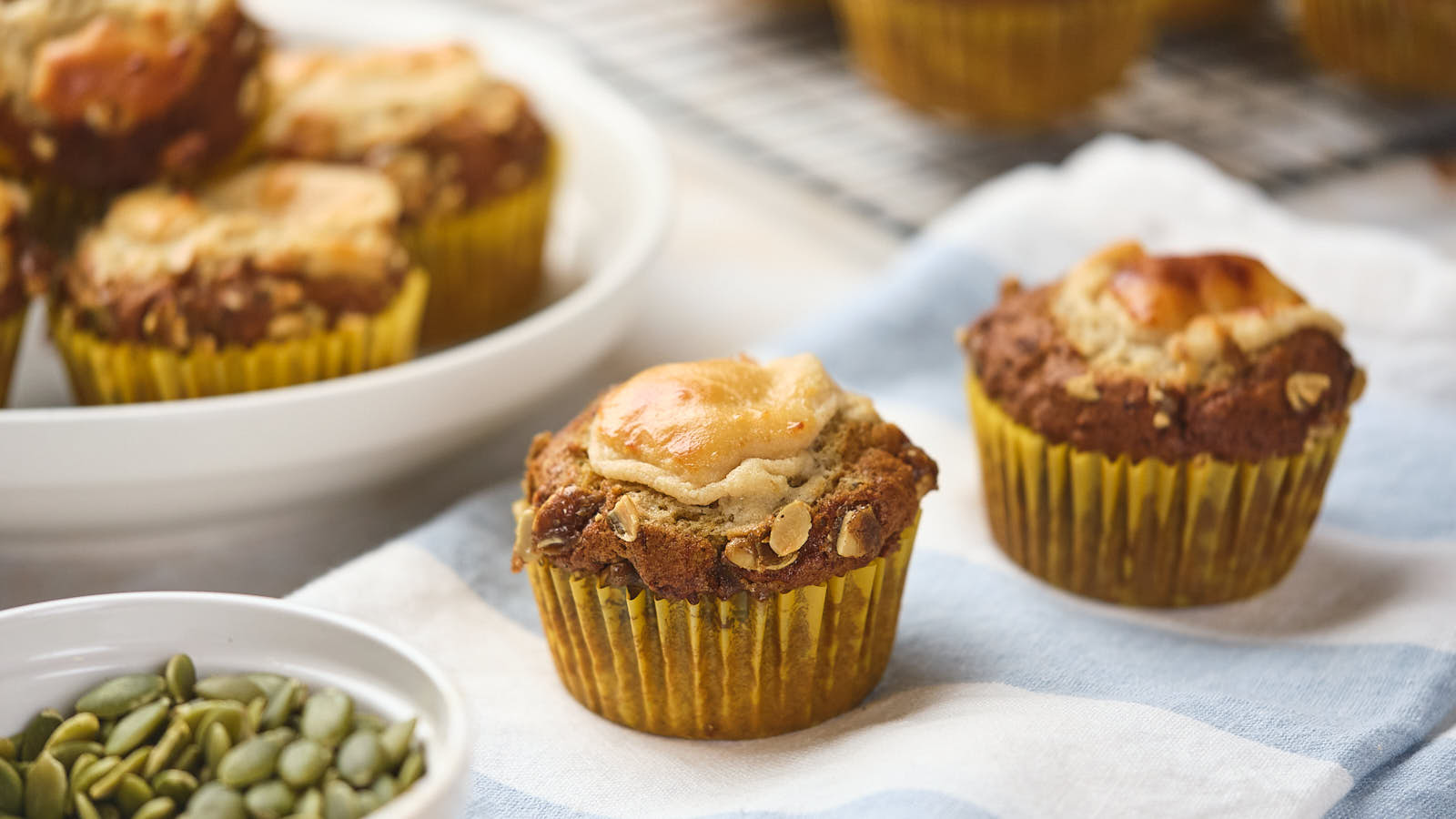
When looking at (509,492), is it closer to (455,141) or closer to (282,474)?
(282,474)

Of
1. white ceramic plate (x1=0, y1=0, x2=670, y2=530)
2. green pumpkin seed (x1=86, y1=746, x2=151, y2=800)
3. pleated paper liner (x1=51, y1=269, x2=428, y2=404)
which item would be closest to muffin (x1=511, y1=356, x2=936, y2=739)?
white ceramic plate (x1=0, y1=0, x2=670, y2=530)

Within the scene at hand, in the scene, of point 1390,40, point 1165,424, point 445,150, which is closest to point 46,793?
point 1165,424

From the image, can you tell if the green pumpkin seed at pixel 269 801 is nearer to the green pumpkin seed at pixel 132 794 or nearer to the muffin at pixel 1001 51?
the green pumpkin seed at pixel 132 794

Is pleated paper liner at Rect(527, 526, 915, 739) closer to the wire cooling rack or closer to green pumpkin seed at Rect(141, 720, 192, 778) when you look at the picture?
green pumpkin seed at Rect(141, 720, 192, 778)

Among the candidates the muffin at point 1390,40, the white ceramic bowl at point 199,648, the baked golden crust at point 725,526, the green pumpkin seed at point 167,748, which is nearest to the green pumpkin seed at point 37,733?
the white ceramic bowl at point 199,648

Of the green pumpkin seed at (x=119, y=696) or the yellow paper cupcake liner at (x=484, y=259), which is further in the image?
the yellow paper cupcake liner at (x=484, y=259)

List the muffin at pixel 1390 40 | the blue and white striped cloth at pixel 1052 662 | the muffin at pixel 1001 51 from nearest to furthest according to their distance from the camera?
the blue and white striped cloth at pixel 1052 662, the muffin at pixel 1001 51, the muffin at pixel 1390 40

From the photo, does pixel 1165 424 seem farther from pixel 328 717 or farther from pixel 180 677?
pixel 180 677
